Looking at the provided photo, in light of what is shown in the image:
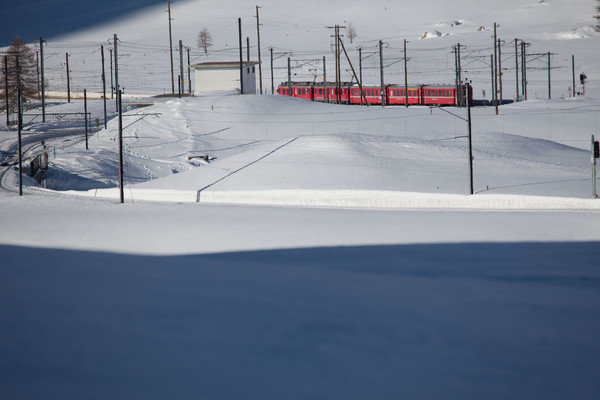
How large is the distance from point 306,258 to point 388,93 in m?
56.7

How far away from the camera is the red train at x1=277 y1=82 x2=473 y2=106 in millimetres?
71250

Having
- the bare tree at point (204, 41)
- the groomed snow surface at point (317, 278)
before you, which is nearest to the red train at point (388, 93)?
the groomed snow surface at point (317, 278)

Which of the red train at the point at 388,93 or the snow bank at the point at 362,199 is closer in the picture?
the snow bank at the point at 362,199

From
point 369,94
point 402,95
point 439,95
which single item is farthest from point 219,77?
point 439,95

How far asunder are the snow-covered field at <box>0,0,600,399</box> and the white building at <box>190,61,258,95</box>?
456 cm

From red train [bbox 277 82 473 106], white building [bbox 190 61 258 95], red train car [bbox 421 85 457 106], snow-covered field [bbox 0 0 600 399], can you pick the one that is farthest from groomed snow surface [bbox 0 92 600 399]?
red train [bbox 277 82 473 106]

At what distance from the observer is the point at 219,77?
58625 mm

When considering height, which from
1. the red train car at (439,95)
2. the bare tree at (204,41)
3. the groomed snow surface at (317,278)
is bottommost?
the groomed snow surface at (317,278)

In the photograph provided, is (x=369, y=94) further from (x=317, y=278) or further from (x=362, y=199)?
(x=317, y=278)

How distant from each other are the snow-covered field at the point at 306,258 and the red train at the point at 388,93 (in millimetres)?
17693

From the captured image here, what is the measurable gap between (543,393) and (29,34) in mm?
176404

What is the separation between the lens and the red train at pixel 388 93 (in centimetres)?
7125

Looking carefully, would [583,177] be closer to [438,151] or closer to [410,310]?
[438,151]

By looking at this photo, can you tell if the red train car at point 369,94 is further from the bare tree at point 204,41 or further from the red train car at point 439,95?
the bare tree at point 204,41
